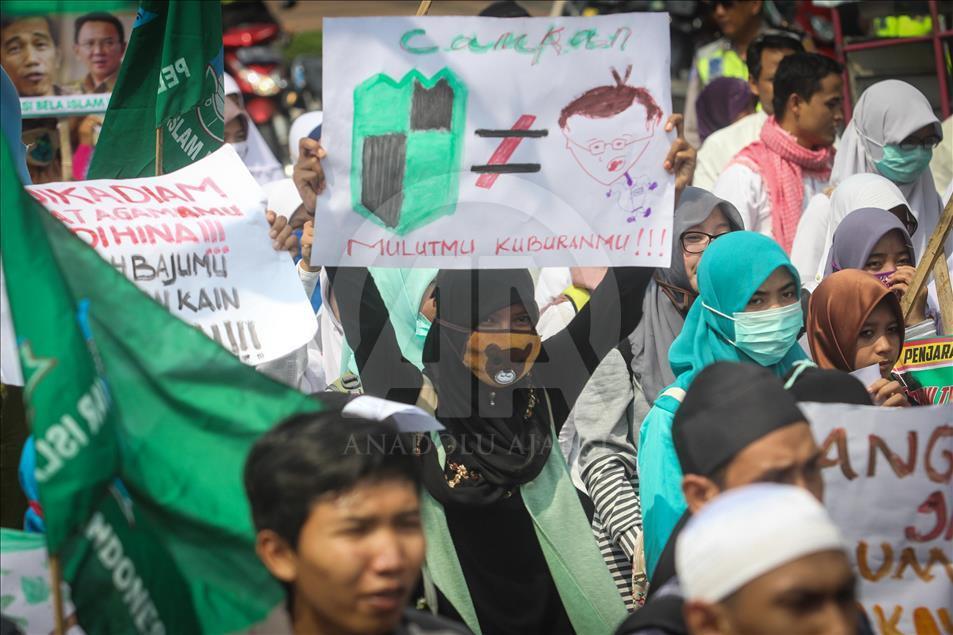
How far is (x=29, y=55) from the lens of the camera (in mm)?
7707

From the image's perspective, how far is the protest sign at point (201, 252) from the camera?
4402 mm

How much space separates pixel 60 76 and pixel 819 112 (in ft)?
14.7

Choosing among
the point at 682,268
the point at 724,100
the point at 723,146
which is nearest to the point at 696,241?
the point at 682,268

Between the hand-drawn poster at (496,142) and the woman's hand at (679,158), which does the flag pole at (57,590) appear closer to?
the hand-drawn poster at (496,142)

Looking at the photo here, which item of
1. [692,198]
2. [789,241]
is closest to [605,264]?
[692,198]

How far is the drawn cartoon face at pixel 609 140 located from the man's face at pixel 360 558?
2.26 m

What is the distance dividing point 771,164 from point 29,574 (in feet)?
15.1

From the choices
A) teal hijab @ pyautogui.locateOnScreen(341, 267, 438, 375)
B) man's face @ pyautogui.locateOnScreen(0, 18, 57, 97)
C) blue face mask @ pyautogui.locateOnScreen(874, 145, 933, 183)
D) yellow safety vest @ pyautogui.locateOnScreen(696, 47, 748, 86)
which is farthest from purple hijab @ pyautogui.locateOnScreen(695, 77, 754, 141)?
teal hijab @ pyautogui.locateOnScreen(341, 267, 438, 375)

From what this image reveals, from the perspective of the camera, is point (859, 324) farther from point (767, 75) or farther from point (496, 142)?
point (767, 75)

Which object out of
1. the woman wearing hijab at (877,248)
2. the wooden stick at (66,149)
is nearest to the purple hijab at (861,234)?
the woman wearing hijab at (877,248)

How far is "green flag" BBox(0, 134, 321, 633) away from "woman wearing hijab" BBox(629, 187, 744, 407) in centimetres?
227

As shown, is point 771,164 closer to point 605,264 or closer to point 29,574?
point 605,264

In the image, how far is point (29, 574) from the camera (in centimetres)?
343

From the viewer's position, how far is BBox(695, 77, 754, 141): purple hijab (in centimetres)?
880
